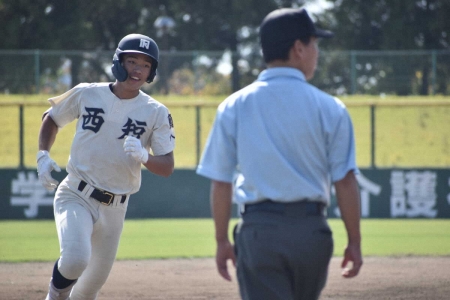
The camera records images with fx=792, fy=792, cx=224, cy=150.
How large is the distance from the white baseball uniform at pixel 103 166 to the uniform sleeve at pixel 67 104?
26 millimetres

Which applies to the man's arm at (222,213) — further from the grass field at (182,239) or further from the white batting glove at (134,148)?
the grass field at (182,239)

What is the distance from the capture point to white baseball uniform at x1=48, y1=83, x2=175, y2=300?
5.57 metres

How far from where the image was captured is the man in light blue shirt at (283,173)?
3.55 metres

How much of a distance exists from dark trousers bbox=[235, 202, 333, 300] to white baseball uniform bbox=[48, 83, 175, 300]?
6.82 feet

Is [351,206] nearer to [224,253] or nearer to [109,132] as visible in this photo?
[224,253]

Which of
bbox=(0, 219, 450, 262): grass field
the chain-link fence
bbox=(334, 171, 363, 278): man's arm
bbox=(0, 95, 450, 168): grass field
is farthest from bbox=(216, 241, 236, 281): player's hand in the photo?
the chain-link fence

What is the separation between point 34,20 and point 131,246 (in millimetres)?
19171

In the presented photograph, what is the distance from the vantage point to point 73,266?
16.9ft

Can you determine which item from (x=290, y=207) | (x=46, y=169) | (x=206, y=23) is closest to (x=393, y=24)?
(x=206, y=23)

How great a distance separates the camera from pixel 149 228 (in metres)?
15.0

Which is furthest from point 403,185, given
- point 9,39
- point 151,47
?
point 9,39

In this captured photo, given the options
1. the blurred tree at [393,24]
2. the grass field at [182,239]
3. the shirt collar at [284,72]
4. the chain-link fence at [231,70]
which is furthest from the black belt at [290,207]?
the blurred tree at [393,24]

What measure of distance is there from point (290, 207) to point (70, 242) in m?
Result: 2.09

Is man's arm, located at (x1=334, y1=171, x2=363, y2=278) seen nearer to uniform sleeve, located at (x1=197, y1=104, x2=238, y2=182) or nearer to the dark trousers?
the dark trousers
